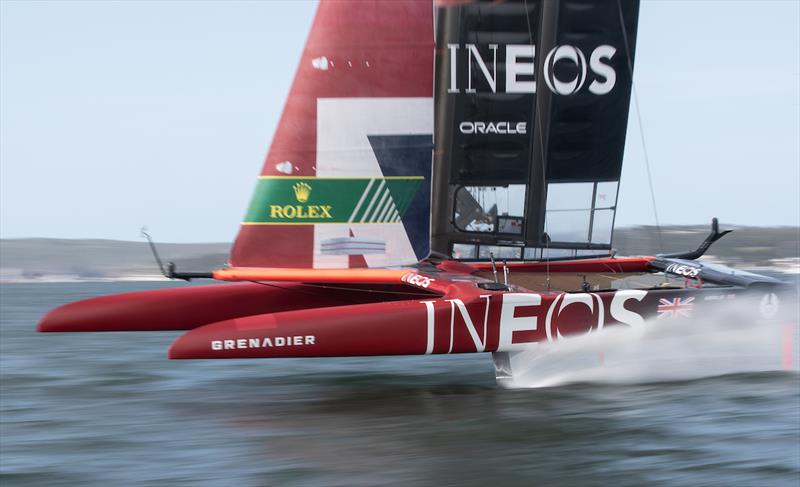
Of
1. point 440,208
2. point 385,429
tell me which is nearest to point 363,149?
point 440,208

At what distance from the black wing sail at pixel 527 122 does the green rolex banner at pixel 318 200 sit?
27.1 inches

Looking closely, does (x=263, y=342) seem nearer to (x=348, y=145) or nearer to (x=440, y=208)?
(x=348, y=145)

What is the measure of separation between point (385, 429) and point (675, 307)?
7.29 feet

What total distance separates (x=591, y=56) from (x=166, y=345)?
5.27 metres

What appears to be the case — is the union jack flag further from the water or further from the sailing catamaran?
the water

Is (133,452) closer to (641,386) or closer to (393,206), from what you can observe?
(393,206)

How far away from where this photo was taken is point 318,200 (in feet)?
22.5

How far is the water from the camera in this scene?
4.46 m

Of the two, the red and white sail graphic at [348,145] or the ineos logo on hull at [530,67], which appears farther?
the ineos logo on hull at [530,67]

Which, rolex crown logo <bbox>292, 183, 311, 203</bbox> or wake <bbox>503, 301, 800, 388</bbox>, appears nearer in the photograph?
wake <bbox>503, 301, 800, 388</bbox>

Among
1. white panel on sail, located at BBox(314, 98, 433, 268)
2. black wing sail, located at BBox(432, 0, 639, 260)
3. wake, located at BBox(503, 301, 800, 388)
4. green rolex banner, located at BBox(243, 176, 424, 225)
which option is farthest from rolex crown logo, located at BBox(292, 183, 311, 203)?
wake, located at BBox(503, 301, 800, 388)

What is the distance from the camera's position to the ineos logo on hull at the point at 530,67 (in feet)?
24.0

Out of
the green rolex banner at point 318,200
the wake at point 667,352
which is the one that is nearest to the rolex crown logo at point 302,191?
the green rolex banner at point 318,200

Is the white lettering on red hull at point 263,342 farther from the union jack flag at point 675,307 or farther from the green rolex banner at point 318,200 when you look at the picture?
the union jack flag at point 675,307
